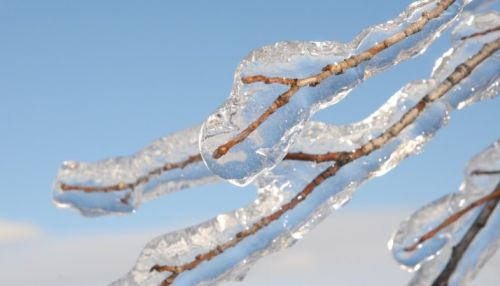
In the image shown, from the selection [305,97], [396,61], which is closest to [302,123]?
[305,97]

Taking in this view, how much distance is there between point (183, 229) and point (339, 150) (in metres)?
0.21

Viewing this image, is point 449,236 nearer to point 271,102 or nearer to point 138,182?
point 271,102

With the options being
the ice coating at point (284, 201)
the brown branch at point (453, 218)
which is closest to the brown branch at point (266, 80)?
the ice coating at point (284, 201)

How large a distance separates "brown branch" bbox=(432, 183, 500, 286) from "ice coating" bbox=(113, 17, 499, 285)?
0.36ft

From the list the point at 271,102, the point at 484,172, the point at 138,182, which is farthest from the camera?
the point at 138,182

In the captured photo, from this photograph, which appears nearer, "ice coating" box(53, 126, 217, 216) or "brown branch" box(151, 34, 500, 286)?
"brown branch" box(151, 34, 500, 286)

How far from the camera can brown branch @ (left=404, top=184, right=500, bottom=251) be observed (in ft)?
2.94

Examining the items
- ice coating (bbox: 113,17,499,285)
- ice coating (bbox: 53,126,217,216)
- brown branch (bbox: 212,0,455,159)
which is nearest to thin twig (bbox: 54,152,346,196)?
ice coating (bbox: 53,126,217,216)

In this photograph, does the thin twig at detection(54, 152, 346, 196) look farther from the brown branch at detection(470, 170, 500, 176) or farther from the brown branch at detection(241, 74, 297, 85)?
the brown branch at detection(470, 170, 500, 176)

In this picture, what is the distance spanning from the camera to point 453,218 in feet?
2.97

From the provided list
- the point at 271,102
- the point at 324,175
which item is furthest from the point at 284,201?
the point at 271,102

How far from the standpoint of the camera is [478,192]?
92 centimetres

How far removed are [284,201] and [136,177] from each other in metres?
→ 0.22

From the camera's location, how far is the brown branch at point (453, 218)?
90 centimetres
